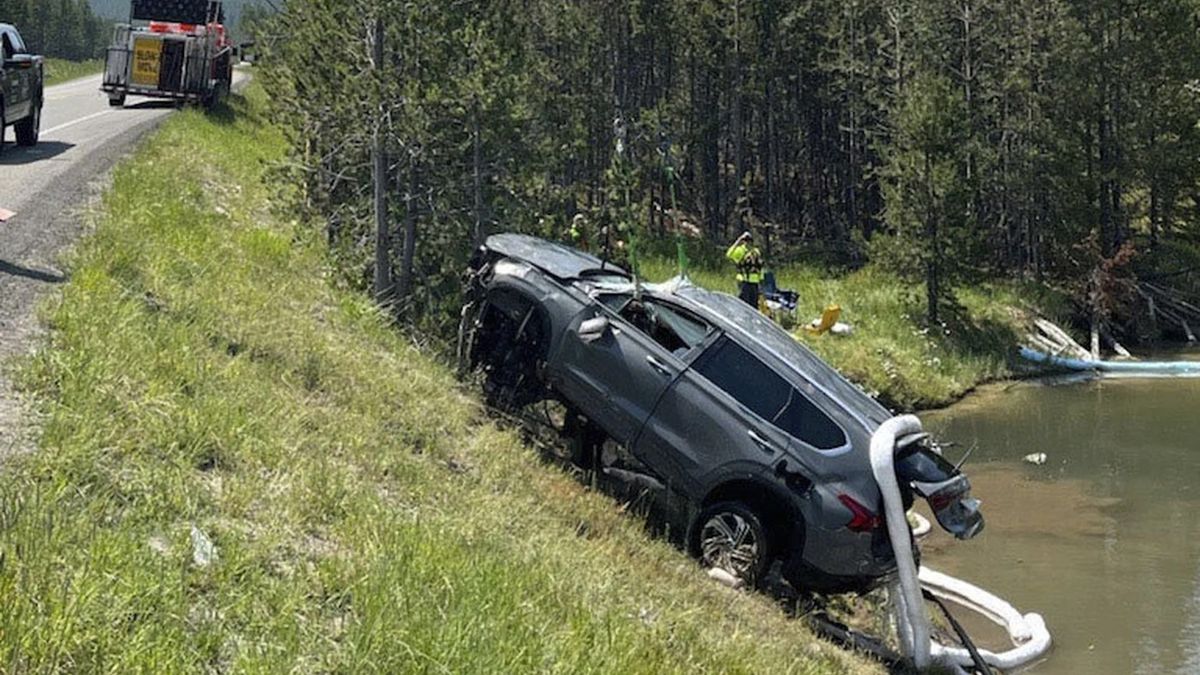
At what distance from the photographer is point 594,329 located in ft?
30.4

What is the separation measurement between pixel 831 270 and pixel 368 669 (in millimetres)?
30785

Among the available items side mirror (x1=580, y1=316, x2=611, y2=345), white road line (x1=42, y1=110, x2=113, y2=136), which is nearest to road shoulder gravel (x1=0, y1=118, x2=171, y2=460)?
side mirror (x1=580, y1=316, x2=611, y2=345)

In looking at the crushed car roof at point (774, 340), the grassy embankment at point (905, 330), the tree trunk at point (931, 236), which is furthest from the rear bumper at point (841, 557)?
the tree trunk at point (931, 236)

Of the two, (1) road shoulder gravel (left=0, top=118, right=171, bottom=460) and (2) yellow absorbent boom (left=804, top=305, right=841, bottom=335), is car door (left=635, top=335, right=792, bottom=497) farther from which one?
(2) yellow absorbent boom (left=804, top=305, right=841, bottom=335)

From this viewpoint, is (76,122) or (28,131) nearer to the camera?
(28,131)

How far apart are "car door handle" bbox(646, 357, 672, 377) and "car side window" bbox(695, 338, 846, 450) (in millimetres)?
227

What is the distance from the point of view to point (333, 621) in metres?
4.47

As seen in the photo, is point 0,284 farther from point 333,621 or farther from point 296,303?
point 333,621

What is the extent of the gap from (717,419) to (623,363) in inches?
38.0

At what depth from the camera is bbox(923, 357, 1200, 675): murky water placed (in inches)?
417

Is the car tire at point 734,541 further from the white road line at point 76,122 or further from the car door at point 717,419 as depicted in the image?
the white road line at point 76,122

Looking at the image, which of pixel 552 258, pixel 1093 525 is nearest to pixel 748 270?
pixel 1093 525

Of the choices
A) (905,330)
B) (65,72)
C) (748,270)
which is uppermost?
(748,270)

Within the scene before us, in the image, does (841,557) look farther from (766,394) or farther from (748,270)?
(748,270)
